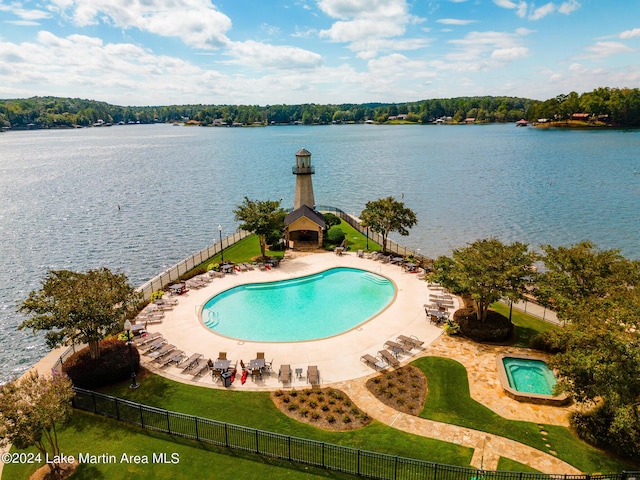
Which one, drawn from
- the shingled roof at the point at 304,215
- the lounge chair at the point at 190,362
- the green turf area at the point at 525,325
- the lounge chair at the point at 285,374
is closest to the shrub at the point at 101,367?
the lounge chair at the point at 190,362

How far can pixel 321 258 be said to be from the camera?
44062mm

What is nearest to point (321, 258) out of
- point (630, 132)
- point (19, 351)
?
point (19, 351)

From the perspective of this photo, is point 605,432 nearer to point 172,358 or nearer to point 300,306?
point 300,306

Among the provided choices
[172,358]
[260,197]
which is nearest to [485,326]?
[172,358]

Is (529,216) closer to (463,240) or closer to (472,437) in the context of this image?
(463,240)

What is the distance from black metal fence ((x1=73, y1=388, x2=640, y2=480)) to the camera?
1594cm

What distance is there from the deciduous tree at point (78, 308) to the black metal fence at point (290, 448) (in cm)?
304

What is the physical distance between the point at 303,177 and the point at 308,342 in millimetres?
28106

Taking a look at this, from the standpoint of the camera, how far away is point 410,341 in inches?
1053

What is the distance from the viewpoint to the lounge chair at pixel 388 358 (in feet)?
80.3

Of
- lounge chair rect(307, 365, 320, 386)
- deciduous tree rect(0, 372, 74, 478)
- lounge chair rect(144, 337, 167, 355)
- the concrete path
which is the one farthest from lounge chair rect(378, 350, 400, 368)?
deciduous tree rect(0, 372, 74, 478)

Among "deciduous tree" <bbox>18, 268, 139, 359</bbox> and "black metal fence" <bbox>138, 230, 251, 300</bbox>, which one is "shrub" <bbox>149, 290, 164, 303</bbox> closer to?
"black metal fence" <bbox>138, 230, 251, 300</bbox>

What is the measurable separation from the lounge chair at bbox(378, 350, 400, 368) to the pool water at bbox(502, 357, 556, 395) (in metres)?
6.22

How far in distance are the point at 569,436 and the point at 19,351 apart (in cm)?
3654
